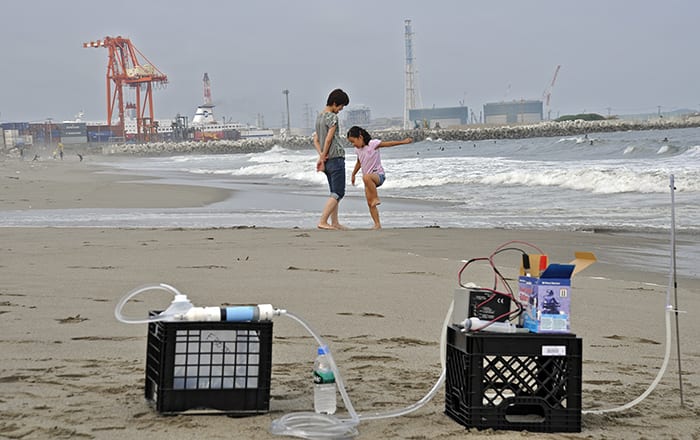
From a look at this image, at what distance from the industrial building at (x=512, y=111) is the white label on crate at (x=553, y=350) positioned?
137626 mm

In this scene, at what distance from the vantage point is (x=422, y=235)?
855cm

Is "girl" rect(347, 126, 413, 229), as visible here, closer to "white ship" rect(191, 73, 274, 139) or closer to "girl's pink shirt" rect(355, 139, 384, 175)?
"girl's pink shirt" rect(355, 139, 384, 175)

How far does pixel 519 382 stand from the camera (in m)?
2.85

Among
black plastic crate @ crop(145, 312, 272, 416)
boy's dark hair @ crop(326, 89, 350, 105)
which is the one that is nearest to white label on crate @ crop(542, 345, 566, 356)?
black plastic crate @ crop(145, 312, 272, 416)

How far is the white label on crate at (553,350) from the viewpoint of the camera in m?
2.78

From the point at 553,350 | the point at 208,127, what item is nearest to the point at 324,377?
the point at 553,350

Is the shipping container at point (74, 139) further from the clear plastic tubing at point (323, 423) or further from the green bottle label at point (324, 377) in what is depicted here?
the clear plastic tubing at point (323, 423)

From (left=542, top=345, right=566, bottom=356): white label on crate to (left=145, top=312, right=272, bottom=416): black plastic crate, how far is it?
831mm

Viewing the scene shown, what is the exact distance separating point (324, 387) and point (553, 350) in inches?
28.9

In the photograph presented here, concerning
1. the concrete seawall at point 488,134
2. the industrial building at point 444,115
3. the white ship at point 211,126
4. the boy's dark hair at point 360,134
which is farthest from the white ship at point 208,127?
the boy's dark hair at point 360,134

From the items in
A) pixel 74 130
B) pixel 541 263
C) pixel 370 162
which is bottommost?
pixel 541 263

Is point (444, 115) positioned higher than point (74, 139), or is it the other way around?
point (444, 115)

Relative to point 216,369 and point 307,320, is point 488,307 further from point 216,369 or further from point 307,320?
point 307,320

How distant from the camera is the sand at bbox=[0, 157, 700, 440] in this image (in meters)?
2.86
